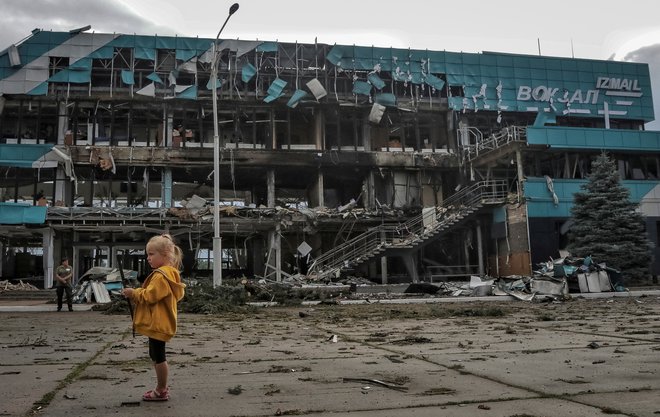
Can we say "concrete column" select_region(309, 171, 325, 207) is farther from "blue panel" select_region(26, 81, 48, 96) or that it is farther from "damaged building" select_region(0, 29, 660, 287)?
"blue panel" select_region(26, 81, 48, 96)

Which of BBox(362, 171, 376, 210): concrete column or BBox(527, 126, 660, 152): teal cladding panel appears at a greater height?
BBox(527, 126, 660, 152): teal cladding panel

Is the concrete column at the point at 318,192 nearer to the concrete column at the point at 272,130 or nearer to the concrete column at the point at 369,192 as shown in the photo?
the concrete column at the point at 369,192

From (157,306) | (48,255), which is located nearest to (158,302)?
(157,306)

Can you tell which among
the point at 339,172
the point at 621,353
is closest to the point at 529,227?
the point at 339,172

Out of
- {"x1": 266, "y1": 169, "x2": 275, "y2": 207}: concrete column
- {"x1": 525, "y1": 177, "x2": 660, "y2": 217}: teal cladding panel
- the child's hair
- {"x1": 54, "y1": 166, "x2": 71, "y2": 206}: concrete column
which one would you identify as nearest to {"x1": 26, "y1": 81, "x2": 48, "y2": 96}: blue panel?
{"x1": 54, "y1": 166, "x2": 71, "y2": 206}: concrete column

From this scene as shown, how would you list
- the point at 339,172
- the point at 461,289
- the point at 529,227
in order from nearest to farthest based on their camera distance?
the point at 461,289, the point at 529,227, the point at 339,172

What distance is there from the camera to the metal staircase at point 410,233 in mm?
31984

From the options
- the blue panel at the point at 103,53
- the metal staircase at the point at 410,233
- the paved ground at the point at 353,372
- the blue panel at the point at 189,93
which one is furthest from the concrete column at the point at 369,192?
the paved ground at the point at 353,372

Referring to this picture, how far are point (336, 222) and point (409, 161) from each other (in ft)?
28.4

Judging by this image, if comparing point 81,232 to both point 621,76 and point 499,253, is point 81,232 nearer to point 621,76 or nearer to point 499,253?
point 499,253

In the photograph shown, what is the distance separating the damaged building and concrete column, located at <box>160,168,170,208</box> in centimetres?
9

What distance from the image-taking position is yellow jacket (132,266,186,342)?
14.6 feet

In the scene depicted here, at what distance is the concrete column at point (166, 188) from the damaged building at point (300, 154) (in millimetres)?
94

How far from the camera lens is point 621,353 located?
241 inches
